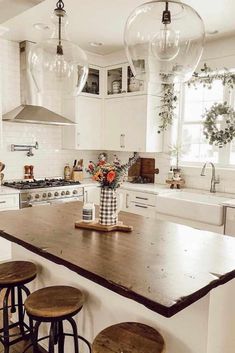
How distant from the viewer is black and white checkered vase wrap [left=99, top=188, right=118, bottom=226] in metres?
2.21

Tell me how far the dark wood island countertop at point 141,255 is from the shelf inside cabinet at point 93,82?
273 cm

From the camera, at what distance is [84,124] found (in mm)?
4680

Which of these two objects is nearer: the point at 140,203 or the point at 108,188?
the point at 108,188

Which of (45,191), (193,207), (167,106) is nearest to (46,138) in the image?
(45,191)

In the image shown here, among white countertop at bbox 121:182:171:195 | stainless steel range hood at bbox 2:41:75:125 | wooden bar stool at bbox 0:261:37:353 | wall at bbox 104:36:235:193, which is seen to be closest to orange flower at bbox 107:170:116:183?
wooden bar stool at bbox 0:261:37:353

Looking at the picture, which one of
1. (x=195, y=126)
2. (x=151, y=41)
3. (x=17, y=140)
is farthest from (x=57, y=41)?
(x=195, y=126)

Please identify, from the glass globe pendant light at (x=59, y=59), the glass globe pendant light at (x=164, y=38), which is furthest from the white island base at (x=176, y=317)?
the glass globe pendant light at (x=59, y=59)

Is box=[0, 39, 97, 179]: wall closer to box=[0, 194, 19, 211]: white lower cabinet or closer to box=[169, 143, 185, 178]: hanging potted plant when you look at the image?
box=[0, 194, 19, 211]: white lower cabinet

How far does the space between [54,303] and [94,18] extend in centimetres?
283

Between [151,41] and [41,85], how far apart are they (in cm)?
109

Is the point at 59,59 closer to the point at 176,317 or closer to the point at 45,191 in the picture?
the point at 176,317

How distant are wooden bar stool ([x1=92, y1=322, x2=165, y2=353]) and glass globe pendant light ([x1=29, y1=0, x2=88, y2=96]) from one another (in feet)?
5.31

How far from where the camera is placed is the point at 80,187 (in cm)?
436

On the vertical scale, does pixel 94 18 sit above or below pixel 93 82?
above
